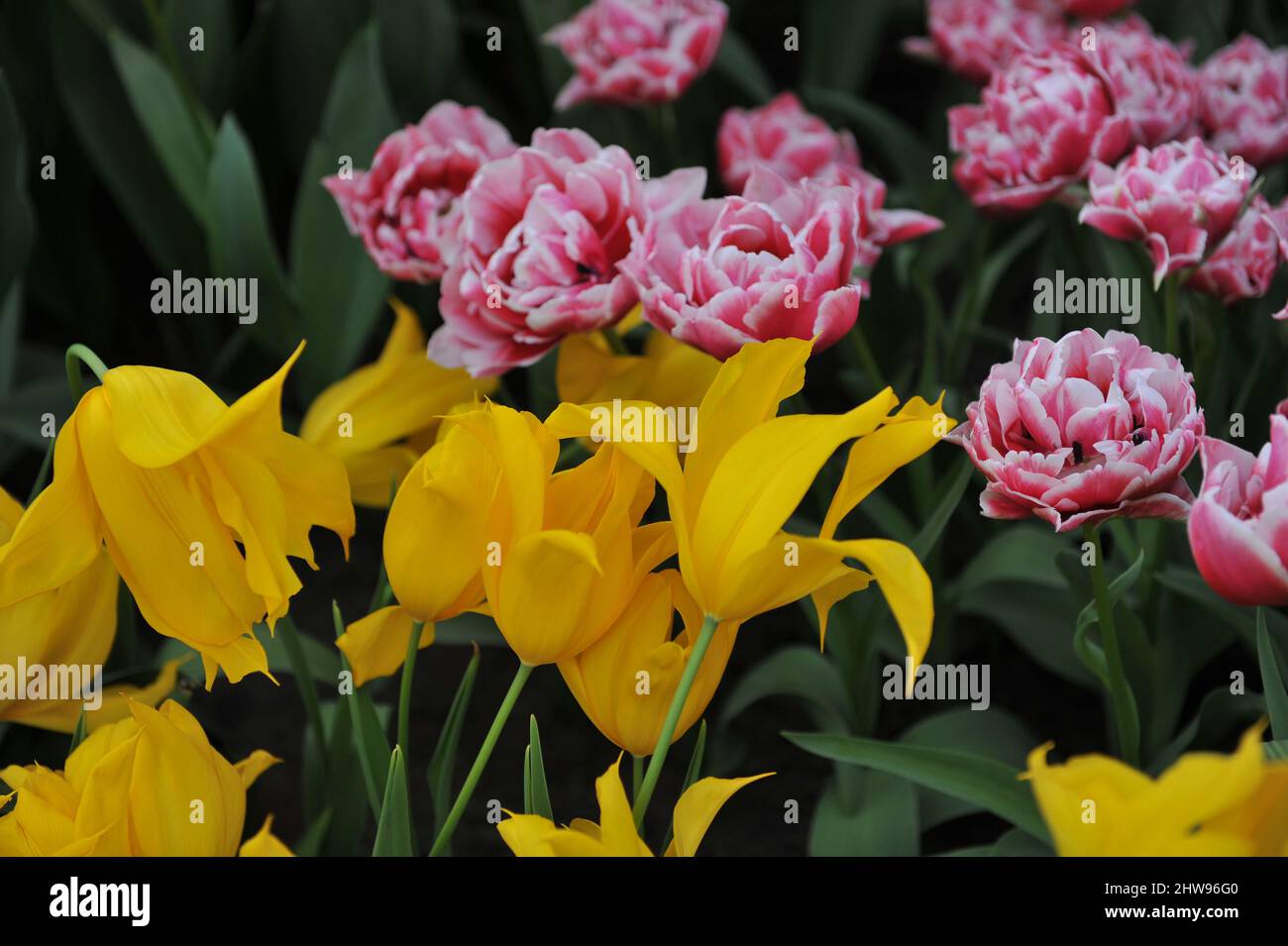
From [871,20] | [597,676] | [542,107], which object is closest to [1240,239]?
[597,676]

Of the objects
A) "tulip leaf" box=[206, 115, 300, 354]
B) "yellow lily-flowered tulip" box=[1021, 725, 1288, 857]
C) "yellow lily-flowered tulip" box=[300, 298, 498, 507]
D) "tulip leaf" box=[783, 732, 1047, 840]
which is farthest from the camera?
"tulip leaf" box=[206, 115, 300, 354]

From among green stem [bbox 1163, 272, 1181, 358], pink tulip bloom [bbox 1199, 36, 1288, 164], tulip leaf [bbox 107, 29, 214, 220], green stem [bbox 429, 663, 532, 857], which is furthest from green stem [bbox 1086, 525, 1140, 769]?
tulip leaf [bbox 107, 29, 214, 220]

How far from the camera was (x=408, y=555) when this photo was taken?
0.51 meters

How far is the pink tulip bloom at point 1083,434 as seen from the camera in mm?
523

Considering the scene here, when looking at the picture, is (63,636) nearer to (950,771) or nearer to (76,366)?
(76,366)

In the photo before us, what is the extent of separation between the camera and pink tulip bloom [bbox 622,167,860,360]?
604 mm

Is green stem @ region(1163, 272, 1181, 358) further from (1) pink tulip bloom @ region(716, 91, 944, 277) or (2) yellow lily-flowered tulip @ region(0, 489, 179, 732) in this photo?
(2) yellow lily-flowered tulip @ region(0, 489, 179, 732)

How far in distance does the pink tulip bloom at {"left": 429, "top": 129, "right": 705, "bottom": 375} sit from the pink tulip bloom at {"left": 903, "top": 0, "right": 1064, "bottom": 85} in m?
0.50

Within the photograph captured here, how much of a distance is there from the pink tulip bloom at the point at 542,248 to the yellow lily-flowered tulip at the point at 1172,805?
0.35 m

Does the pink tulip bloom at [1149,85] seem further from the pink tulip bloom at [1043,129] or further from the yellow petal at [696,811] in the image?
the yellow petal at [696,811]

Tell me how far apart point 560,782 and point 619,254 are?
44 centimetres

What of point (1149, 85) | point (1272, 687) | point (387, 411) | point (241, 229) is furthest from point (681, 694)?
point (241, 229)
